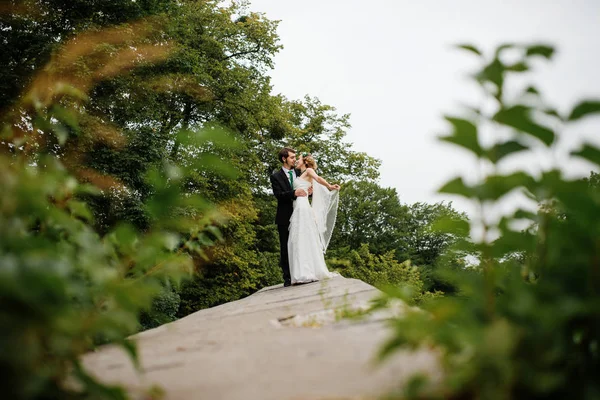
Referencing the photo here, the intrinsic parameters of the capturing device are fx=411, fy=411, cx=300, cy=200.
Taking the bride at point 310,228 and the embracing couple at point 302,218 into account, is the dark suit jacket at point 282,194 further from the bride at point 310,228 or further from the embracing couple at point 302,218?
the bride at point 310,228

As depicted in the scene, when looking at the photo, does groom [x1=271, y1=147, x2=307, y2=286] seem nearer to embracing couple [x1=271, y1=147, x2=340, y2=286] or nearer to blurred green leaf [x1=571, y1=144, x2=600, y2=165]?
embracing couple [x1=271, y1=147, x2=340, y2=286]

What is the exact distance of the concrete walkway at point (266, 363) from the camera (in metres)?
1.39

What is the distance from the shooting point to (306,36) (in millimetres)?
56938

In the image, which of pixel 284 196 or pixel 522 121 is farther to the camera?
pixel 284 196

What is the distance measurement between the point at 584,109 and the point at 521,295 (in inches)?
22.8

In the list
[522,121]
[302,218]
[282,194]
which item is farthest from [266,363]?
[282,194]

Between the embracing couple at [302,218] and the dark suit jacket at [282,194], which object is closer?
the embracing couple at [302,218]

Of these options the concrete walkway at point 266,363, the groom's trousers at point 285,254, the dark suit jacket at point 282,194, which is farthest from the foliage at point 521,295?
the dark suit jacket at point 282,194

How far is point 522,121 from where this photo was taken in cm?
119

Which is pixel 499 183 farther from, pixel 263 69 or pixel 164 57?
pixel 263 69

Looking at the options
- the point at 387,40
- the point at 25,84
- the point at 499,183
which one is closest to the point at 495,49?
the point at 499,183

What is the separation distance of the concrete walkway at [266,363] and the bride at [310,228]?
4979 mm

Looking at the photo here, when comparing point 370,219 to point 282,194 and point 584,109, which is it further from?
point 584,109

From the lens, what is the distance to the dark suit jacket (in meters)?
8.66
